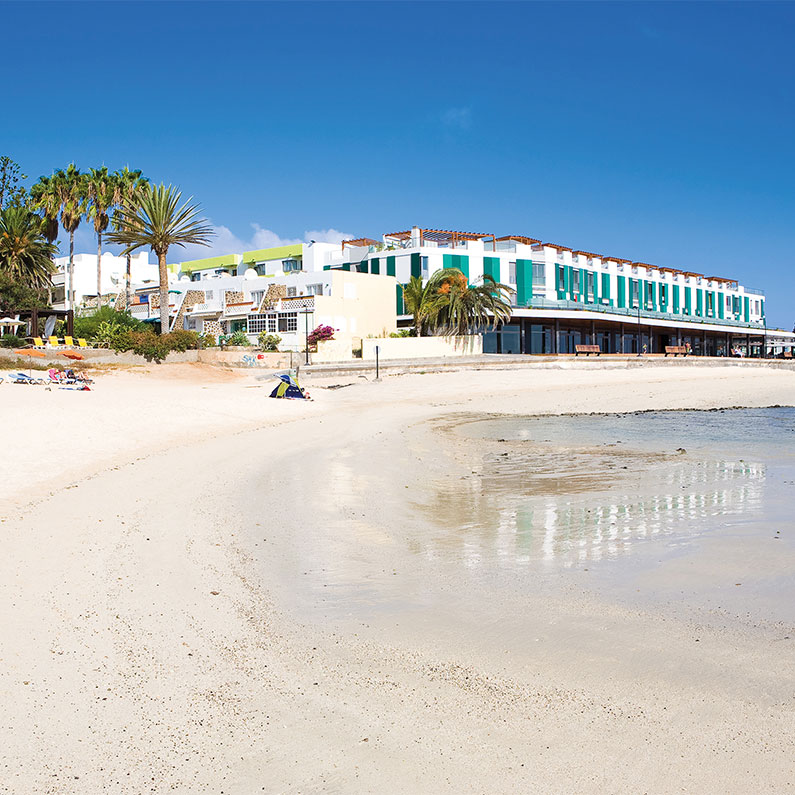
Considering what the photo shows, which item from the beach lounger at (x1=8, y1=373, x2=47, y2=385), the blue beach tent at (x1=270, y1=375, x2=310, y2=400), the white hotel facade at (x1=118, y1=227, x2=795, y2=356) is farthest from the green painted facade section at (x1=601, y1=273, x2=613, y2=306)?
the beach lounger at (x1=8, y1=373, x2=47, y2=385)

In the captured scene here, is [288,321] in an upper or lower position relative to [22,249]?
lower

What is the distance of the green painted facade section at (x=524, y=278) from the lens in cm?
6081

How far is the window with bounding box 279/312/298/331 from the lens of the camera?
51.8 metres

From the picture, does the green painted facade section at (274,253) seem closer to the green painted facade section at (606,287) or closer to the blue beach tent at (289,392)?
the green painted facade section at (606,287)

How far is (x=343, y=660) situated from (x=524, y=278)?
2311 inches

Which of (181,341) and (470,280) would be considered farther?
(470,280)

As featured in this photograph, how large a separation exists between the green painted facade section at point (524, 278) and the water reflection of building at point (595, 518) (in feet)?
164

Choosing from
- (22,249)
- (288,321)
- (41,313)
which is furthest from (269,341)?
(22,249)

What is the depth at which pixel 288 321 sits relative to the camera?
172 feet

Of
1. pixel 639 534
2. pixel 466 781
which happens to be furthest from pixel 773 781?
pixel 639 534

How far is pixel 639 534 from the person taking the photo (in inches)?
311

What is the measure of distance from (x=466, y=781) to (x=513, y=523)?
551 cm

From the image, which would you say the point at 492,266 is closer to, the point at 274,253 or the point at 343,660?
the point at 274,253

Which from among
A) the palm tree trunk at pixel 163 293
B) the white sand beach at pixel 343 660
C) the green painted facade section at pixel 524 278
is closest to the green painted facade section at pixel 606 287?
the green painted facade section at pixel 524 278
